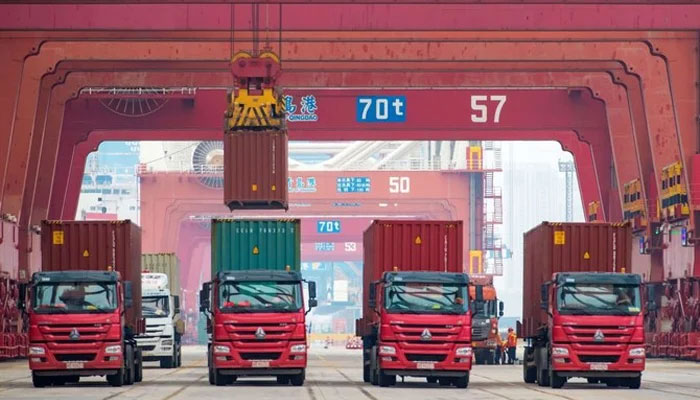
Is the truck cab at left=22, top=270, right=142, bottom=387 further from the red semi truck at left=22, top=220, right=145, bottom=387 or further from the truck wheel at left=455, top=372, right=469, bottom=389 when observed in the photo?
the truck wheel at left=455, top=372, right=469, bottom=389

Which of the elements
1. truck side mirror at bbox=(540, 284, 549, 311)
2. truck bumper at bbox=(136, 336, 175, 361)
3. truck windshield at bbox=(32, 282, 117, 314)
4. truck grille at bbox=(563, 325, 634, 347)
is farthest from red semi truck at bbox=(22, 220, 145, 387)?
truck bumper at bbox=(136, 336, 175, 361)

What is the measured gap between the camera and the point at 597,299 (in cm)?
3259

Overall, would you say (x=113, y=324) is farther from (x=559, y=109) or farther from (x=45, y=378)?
(x=559, y=109)

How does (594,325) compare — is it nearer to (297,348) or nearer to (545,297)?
(545,297)

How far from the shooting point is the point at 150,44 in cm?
5400

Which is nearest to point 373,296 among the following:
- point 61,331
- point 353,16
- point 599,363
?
point 599,363

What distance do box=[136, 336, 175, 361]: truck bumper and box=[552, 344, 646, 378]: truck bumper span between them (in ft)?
58.0

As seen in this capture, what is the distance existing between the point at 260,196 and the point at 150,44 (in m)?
6.93

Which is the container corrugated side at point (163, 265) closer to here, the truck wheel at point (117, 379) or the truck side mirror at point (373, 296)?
the truck wheel at point (117, 379)

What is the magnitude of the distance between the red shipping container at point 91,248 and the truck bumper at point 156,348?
11.8 metres

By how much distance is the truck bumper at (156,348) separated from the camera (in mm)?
47375

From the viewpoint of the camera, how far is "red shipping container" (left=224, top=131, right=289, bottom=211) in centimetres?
5009

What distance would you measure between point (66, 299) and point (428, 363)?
7289 mm

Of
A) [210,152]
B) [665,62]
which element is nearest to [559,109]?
[665,62]
